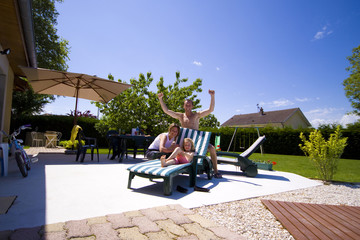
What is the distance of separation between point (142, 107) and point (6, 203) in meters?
9.17

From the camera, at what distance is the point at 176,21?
9266 millimetres

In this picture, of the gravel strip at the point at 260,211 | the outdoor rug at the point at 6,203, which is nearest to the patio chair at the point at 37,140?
the outdoor rug at the point at 6,203

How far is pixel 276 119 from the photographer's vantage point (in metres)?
37.3

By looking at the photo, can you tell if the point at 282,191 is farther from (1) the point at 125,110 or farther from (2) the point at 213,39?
(1) the point at 125,110

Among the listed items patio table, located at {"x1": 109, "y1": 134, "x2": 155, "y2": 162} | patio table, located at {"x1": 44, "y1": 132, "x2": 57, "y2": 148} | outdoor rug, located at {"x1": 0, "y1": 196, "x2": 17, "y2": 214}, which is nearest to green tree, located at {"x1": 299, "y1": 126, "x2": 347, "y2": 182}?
patio table, located at {"x1": 109, "y1": 134, "x2": 155, "y2": 162}

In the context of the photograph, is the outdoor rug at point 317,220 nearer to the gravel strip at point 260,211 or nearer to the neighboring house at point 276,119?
the gravel strip at point 260,211

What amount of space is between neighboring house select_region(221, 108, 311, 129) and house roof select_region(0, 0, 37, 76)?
109ft

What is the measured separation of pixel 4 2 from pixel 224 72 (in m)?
10.8

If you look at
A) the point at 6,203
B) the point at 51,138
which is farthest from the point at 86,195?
the point at 51,138

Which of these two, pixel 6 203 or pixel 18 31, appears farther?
pixel 18 31

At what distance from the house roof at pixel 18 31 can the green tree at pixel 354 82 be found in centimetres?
3322

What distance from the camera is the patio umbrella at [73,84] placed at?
22.5ft

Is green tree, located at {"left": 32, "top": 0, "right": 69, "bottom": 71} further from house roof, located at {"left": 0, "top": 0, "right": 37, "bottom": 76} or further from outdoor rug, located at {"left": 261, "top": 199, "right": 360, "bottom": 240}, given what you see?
outdoor rug, located at {"left": 261, "top": 199, "right": 360, "bottom": 240}

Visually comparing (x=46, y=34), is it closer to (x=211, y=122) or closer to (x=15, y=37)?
(x=15, y=37)
